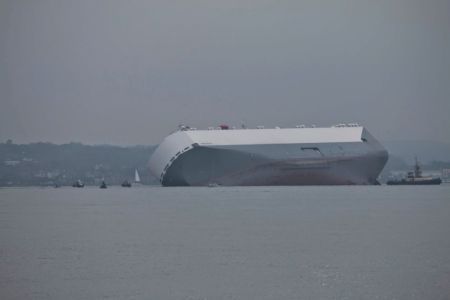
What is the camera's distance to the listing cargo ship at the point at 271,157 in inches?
4028

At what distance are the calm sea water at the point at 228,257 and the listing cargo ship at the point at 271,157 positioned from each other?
5374 centimetres

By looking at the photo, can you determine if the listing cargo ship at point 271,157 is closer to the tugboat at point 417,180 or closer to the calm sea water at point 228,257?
the tugboat at point 417,180

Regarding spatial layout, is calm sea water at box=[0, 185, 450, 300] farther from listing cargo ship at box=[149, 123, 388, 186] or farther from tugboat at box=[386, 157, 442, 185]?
tugboat at box=[386, 157, 442, 185]

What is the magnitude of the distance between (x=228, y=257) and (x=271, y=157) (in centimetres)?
7424

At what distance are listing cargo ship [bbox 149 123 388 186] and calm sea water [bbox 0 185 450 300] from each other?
53.7 metres

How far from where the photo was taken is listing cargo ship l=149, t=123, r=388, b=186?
336 ft

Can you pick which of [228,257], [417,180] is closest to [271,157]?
[417,180]

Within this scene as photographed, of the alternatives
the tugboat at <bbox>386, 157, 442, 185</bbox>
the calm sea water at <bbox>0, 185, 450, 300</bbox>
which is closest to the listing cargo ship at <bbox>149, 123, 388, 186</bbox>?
the tugboat at <bbox>386, 157, 442, 185</bbox>

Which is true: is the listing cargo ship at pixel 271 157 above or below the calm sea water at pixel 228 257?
above

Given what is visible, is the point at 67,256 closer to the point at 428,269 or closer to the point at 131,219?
the point at 428,269

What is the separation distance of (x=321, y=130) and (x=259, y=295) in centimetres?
8828

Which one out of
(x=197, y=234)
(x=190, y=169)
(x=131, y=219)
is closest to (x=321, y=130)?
(x=190, y=169)

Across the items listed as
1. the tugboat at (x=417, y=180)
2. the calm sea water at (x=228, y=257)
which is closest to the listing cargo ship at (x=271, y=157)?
the tugboat at (x=417, y=180)

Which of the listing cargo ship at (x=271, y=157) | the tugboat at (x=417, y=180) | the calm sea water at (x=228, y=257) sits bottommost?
the calm sea water at (x=228, y=257)
